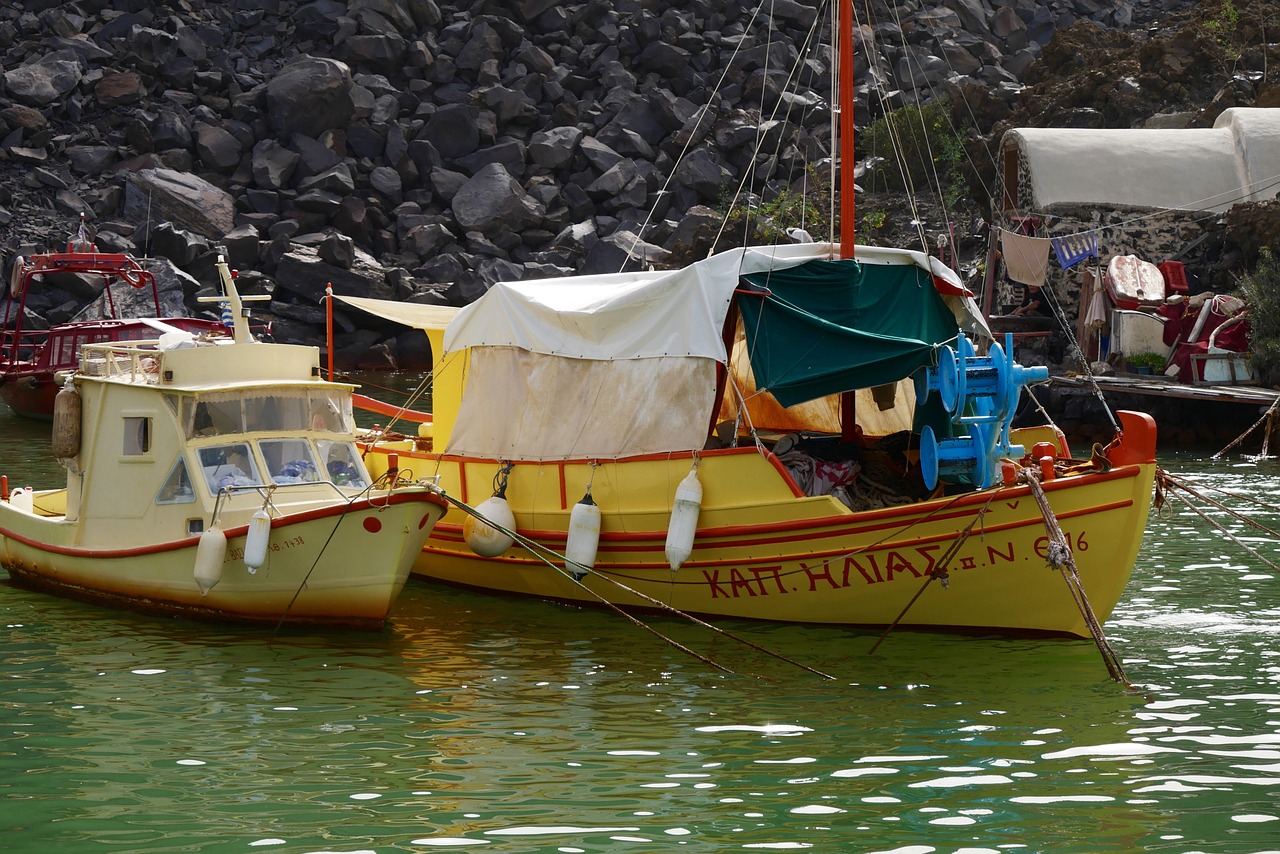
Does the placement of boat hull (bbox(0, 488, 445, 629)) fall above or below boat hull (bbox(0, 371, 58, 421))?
below

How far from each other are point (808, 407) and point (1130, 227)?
57.6 ft

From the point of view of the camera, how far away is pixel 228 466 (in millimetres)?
13859

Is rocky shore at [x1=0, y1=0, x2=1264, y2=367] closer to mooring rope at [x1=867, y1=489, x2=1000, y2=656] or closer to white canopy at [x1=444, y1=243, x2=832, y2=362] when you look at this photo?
white canopy at [x1=444, y1=243, x2=832, y2=362]

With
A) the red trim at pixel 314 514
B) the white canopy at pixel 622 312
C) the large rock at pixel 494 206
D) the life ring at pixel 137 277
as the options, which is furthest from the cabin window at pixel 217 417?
the large rock at pixel 494 206

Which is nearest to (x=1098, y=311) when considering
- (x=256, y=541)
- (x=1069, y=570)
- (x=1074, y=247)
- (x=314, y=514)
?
(x=1074, y=247)

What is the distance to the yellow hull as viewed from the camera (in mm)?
12156

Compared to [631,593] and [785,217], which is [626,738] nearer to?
[631,593]

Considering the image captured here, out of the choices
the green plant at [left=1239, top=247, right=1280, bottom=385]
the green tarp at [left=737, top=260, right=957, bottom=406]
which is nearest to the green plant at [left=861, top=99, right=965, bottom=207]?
the green plant at [left=1239, top=247, right=1280, bottom=385]

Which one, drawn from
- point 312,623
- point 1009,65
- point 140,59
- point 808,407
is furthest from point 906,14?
point 312,623

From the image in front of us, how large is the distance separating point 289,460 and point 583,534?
2974 millimetres

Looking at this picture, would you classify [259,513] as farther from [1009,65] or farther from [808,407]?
[1009,65]

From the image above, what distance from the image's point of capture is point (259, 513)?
13.0m

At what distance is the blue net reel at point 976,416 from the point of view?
42.8ft

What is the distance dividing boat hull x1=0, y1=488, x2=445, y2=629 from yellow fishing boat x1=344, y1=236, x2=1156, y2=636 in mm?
945
